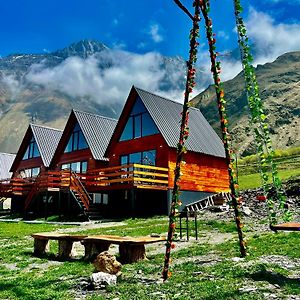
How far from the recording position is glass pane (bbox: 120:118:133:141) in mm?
31688

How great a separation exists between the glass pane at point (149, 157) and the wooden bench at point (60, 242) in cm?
1779

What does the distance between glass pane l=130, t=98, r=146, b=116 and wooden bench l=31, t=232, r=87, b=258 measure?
19.6m

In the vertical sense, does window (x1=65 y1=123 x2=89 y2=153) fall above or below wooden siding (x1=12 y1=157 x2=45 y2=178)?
above

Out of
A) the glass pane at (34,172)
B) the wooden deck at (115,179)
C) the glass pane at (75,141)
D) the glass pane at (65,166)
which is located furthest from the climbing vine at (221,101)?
the glass pane at (34,172)

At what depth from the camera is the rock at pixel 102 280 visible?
730 cm

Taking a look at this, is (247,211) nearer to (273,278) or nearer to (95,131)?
(273,278)

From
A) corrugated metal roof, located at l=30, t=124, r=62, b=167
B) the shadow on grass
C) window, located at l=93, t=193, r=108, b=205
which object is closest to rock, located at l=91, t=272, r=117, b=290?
the shadow on grass

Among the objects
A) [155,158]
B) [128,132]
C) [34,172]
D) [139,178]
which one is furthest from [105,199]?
[34,172]

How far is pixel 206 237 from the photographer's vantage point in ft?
48.3

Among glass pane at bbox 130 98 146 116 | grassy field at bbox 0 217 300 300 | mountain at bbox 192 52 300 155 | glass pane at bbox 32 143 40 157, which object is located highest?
mountain at bbox 192 52 300 155

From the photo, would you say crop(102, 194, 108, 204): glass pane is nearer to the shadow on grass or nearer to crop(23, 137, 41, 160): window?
crop(23, 137, 41, 160): window

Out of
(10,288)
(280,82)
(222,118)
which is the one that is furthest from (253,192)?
(280,82)

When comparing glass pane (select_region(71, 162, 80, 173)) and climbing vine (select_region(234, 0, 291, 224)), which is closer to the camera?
climbing vine (select_region(234, 0, 291, 224))

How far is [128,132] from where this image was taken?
31906mm
